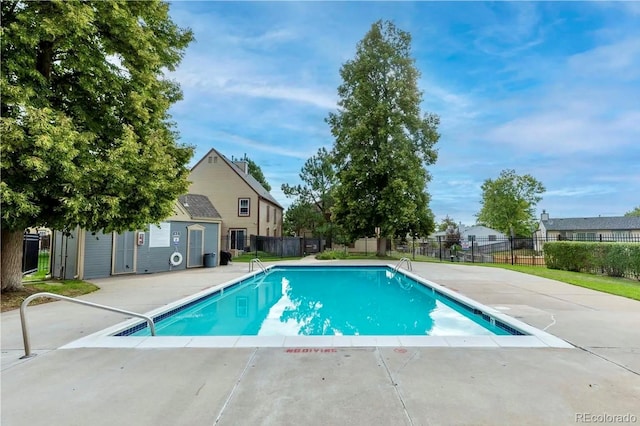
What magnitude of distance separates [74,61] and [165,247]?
8480mm

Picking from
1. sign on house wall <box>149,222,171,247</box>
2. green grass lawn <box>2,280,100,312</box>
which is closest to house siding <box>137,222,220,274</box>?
sign on house wall <box>149,222,171,247</box>

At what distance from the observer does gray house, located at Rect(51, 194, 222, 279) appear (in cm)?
1132

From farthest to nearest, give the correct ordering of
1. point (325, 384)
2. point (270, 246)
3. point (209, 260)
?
1. point (270, 246)
2. point (209, 260)
3. point (325, 384)

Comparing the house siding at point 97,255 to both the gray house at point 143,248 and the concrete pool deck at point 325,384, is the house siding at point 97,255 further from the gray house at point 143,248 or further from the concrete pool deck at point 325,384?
the concrete pool deck at point 325,384

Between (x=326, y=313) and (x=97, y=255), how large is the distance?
30.7 ft

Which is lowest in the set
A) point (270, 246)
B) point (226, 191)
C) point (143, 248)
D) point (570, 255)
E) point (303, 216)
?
point (270, 246)

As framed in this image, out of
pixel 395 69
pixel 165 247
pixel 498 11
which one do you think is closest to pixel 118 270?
pixel 165 247

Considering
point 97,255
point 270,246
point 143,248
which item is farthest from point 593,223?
point 97,255

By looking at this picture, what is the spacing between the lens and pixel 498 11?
35.7 feet

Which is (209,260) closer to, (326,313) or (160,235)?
(160,235)

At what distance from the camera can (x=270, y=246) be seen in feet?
80.3

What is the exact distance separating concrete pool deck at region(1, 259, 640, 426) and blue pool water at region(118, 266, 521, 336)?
163 cm

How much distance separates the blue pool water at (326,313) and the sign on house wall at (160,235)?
4634mm

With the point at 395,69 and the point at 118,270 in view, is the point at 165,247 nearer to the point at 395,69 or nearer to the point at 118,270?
the point at 118,270
